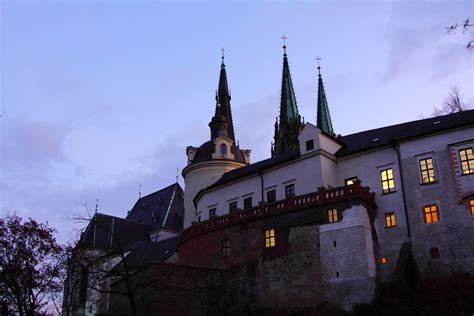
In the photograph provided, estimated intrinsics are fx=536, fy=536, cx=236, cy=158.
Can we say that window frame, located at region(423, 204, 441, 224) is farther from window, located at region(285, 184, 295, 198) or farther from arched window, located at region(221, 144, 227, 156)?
arched window, located at region(221, 144, 227, 156)

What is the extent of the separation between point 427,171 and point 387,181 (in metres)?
3.00

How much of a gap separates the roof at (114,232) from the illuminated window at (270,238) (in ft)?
129

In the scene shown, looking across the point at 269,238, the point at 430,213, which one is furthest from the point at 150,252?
the point at 430,213

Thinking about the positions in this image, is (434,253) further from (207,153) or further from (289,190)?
(207,153)

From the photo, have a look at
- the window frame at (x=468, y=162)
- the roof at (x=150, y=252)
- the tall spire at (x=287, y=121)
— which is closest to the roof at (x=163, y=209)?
the roof at (x=150, y=252)

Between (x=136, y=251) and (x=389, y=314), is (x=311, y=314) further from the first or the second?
(x=136, y=251)

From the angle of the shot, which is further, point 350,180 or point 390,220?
point 350,180

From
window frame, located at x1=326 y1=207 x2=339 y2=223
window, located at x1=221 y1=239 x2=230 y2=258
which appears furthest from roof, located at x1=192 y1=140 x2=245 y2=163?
window frame, located at x1=326 y1=207 x2=339 y2=223

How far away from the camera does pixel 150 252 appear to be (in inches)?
2557

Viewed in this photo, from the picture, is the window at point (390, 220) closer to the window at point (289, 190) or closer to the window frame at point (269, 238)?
the window frame at point (269, 238)

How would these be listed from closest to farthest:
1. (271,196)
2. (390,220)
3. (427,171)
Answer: (427,171) → (390,220) → (271,196)

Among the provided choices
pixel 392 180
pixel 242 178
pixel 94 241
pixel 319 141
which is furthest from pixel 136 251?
pixel 392 180

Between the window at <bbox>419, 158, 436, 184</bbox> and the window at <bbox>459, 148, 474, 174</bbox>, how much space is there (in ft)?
6.48

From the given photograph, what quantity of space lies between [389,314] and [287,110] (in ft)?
207
